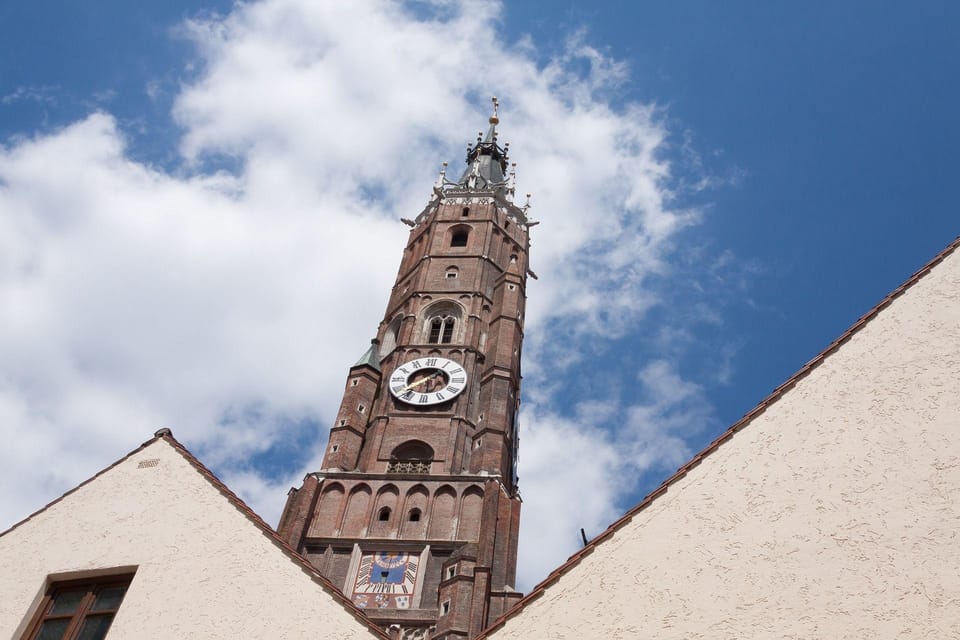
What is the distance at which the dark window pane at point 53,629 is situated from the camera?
32.3ft

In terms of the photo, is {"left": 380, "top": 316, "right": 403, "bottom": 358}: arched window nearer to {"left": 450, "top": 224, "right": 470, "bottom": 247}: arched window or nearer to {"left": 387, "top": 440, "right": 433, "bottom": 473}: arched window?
{"left": 450, "top": 224, "right": 470, "bottom": 247}: arched window

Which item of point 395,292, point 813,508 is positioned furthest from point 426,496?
point 813,508

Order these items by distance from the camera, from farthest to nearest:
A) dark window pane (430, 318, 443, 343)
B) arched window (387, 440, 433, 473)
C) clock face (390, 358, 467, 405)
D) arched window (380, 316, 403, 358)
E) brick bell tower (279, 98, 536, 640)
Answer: arched window (380, 316, 403, 358) < dark window pane (430, 318, 443, 343) < clock face (390, 358, 467, 405) < arched window (387, 440, 433, 473) < brick bell tower (279, 98, 536, 640)

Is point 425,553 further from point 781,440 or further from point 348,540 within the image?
point 781,440

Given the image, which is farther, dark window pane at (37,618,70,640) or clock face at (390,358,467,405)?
clock face at (390,358,467,405)

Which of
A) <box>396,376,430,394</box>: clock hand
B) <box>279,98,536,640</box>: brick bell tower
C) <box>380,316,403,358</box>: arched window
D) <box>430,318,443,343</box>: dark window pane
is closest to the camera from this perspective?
<box>279,98,536,640</box>: brick bell tower

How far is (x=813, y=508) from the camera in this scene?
857 centimetres

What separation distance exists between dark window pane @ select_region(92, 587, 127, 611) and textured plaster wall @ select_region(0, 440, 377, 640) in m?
0.27

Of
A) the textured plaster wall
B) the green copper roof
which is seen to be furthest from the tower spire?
the textured plaster wall

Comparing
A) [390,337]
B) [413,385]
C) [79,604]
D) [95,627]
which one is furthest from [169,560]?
[390,337]

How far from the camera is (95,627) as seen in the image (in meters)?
9.72

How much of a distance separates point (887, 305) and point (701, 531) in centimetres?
333

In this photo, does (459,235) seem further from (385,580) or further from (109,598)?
(109,598)

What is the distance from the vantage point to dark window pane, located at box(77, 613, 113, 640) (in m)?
9.63
